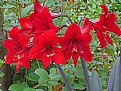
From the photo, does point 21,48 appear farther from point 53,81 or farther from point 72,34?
point 53,81

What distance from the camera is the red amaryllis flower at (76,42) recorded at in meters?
1.01

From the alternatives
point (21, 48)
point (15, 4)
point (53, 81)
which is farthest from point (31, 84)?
point (21, 48)

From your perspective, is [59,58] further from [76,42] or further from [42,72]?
[42,72]

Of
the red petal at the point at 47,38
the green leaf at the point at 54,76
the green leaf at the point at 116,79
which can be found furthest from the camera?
the green leaf at the point at 54,76

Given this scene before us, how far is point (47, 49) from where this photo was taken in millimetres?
1060

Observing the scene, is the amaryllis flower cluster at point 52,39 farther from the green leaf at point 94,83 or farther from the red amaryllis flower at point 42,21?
the green leaf at point 94,83

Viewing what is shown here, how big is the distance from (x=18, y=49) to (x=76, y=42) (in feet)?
0.66

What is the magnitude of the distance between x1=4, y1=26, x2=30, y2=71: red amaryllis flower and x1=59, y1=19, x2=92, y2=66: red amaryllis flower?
A: 0.13 m

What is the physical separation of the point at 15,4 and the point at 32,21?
689 mm

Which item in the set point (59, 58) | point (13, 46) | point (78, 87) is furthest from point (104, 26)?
point (78, 87)

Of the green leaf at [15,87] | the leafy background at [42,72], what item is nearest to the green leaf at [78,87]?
the leafy background at [42,72]

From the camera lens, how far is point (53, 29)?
1.00 metres

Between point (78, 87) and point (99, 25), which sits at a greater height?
point (99, 25)

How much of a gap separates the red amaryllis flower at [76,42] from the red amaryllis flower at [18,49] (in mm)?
127
